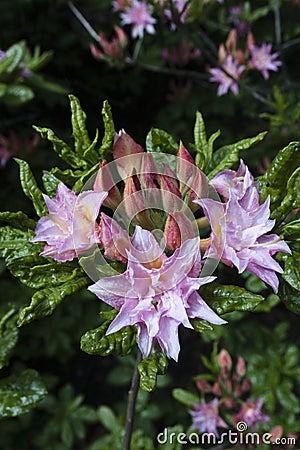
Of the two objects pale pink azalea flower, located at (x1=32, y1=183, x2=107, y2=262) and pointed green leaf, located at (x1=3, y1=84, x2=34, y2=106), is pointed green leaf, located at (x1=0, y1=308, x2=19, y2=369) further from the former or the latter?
pointed green leaf, located at (x1=3, y1=84, x2=34, y2=106)

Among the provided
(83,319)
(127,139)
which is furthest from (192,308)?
(83,319)

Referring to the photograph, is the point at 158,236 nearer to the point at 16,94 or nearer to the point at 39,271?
the point at 39,271

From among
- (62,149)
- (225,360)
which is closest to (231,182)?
(62,149)

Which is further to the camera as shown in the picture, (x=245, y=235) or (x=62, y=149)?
(x=62, y=149)

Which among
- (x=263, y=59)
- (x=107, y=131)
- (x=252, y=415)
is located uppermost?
(x=107, y=131)

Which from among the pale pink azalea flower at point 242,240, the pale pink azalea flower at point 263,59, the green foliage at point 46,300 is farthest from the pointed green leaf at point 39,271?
the pale pink azalea flower at point 263,59

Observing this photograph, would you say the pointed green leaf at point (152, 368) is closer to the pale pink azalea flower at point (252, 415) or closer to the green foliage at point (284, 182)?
the green foliage at point (284, 182)
